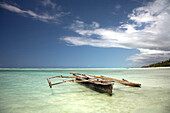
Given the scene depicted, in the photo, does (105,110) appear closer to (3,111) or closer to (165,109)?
(165,109)

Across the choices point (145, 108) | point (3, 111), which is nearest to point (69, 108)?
point (3, 111)

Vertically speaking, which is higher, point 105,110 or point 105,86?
point 105,86

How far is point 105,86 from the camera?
726 centimetres

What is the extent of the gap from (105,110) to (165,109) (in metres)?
2.56

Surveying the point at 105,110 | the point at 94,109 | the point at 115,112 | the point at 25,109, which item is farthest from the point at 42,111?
the point at 115,112

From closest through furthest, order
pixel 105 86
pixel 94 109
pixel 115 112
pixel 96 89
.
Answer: pixel 115 112 → pixel 94 109 → pixel 105 86 → pixel 96 89

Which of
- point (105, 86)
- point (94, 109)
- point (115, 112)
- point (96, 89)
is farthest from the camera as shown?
point (96, 89)

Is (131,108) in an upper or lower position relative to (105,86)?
lower

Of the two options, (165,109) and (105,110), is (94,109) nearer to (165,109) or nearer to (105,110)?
(105,110)

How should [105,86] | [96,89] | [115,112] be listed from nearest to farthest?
[115,112] → [105,86] → [96,89]

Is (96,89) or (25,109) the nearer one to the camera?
(25,109)

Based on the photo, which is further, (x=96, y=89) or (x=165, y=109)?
(x=96, y=89)

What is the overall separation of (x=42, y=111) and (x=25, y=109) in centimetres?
85

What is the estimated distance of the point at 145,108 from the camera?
16.6ft
